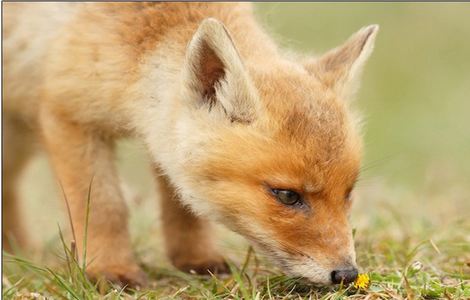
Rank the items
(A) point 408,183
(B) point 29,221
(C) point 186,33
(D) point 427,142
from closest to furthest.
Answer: (C) point 186,33, (B) point 29,221, (A) point 408,183, (D) point 427,142

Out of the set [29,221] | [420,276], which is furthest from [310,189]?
[29,221]

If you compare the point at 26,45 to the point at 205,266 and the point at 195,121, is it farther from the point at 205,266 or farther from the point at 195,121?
the point at 205,266

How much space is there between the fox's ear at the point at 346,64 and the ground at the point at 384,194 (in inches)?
36.7

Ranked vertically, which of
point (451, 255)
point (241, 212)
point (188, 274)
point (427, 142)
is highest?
point (241, 212)

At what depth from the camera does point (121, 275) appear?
6.24 metres

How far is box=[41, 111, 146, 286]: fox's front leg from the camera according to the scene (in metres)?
Answer: 6.30

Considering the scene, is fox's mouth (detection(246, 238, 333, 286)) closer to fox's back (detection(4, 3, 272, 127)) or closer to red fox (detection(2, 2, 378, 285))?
red fox (detection(2, 2, 378, 285))

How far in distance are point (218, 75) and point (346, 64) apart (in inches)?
44.7

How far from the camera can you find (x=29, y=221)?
9047mm

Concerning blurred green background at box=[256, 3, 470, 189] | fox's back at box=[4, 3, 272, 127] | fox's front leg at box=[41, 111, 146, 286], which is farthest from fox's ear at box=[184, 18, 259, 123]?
blurred green background at box=[256, 3, 470, 189]

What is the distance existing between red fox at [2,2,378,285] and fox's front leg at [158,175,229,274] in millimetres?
13

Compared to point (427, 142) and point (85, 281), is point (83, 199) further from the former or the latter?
point (427, 142)

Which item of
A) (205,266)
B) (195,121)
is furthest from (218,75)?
(205,266)

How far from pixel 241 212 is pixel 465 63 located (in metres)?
12.5
